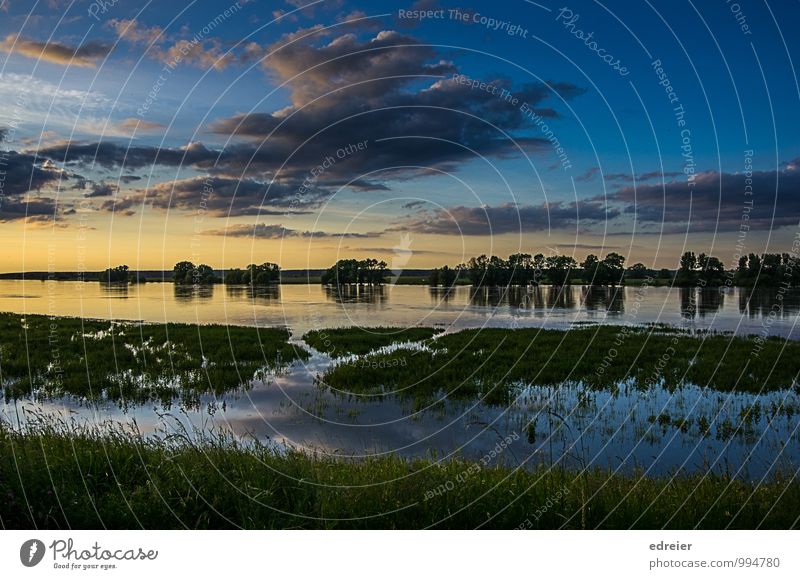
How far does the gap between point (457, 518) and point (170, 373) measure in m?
17.6

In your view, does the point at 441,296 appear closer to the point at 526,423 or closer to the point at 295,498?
the point at 526,423

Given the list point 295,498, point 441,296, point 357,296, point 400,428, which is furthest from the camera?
point 357,296

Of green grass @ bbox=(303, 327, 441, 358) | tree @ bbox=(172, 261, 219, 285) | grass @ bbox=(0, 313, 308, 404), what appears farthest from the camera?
tree @ bbox=(172, 261, 219, 285)

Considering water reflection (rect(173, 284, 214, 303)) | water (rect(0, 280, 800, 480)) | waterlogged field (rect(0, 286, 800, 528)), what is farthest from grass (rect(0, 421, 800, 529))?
water reflection (rect(173, 284, 214, 303))

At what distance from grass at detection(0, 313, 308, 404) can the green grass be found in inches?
65.0

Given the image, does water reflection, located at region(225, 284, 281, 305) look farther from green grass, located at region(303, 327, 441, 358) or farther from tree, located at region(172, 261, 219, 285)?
green grass, located at region(303, 327, 441, 358)

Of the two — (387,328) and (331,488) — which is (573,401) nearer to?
(331,488)

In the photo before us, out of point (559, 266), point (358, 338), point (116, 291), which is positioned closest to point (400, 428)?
point (358, 338)

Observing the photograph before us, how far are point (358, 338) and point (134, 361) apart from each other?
11409mm

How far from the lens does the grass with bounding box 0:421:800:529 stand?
19.2 feet

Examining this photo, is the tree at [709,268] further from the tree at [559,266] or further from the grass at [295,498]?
the tree at [559,266]

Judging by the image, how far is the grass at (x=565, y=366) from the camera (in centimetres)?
1936

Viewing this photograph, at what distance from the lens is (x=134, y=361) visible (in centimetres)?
2388
